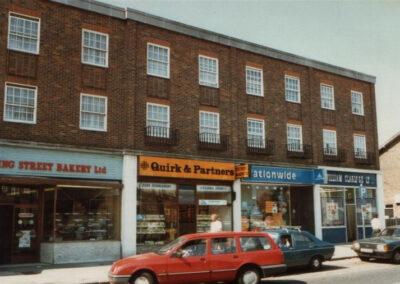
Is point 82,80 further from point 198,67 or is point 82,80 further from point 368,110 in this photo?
point 368,110

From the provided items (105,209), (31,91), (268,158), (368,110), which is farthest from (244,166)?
(368,110)

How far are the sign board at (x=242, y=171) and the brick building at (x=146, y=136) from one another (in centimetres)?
21

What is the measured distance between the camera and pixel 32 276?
560 inches

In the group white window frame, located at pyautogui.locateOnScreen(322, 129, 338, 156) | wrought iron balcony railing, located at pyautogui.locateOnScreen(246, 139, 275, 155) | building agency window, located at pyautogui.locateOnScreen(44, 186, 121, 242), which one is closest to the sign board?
wrought iron balcony railing, located at pyautogui.locateOnScreen(246, 139, 275, 155)

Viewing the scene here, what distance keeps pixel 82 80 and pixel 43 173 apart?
164 inches

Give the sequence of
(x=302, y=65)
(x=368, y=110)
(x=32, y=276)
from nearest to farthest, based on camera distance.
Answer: (x=32, y=276) → (x=302, y=65) → (x=368, y=110)

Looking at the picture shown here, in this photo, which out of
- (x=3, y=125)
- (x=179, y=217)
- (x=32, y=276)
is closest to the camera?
(x=32, y=276)

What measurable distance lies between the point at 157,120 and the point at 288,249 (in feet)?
28.1

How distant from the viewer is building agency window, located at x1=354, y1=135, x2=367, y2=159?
94.2 ft

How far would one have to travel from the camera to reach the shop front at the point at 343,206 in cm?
2630

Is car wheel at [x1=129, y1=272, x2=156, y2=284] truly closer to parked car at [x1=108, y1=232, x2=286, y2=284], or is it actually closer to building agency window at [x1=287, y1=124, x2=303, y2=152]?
parked car at [x1=108, y1=232, x2=286, y2=284]

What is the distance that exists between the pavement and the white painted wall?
4.78ft

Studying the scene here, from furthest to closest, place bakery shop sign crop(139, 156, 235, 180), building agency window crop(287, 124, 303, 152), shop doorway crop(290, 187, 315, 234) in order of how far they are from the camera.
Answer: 1. shop doorway crop(290, 187, 315, 234)
2. building agency window crop(287, 124, 303, 152)
3. bakery shop sign crop(139, 156, 235, 180)

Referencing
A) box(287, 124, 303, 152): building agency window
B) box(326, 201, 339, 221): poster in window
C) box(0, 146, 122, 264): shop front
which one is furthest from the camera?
box(326, 201, 339, 221): poster in window
